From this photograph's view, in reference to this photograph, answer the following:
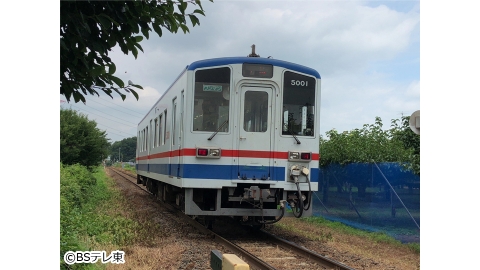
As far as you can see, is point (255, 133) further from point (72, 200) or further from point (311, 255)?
point (72, 200)

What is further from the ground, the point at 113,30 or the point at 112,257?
the point at 113,30

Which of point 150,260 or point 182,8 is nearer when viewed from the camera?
point 182,8

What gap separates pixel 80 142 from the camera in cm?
937

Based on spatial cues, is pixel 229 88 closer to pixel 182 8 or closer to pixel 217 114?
pixel 217 114

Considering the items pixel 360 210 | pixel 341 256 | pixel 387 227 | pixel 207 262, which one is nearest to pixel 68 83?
pixel 207 262

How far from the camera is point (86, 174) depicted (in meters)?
10.6

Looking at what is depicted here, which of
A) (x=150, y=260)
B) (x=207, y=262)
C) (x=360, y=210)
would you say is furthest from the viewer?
(x=360, y=210)

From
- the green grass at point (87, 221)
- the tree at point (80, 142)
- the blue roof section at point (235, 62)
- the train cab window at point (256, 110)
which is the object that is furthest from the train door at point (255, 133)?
the tree at point (80, 142)

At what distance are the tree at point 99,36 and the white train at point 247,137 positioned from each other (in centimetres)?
374

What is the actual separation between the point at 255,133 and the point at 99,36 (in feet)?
13.7

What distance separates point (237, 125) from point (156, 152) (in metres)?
3.43

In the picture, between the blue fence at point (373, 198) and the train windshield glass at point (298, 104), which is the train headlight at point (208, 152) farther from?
the blue fence at point (373, 198)

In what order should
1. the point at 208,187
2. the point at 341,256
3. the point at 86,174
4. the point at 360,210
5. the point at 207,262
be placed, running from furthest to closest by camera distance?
the point at 86,174 → the point at 360,210 → the point at 208,187 → the point at 341,256 → the point at 207,262

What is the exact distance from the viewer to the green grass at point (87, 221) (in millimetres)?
4637
